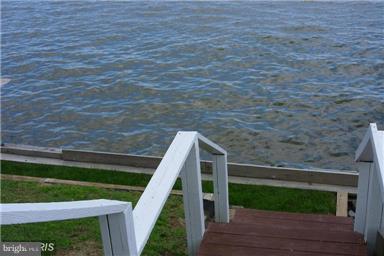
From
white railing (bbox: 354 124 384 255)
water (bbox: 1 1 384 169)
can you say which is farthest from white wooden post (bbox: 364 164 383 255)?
water (bbox: 1 1 384 169)

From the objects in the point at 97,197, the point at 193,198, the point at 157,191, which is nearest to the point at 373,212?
the point at 193,198

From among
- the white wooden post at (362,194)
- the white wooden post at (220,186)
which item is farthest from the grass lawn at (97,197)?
the white wooden post at (362,194)

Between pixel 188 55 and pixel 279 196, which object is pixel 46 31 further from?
pixel 279 196

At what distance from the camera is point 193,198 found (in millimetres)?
3941

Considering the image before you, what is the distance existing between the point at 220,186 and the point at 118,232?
2860 millimetres

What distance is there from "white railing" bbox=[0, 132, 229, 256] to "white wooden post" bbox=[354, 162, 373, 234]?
1226 mm

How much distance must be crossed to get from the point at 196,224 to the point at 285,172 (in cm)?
328

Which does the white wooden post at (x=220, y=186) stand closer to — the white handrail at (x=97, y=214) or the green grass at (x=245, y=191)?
the green grass at (x=245, y=191)

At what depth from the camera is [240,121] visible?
11.3 m

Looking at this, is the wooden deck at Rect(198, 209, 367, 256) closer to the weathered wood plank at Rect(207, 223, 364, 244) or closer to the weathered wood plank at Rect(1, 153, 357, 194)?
the weathered wood plank at Rect(207, 223, 364, 244)

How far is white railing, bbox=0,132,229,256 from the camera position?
1639 mm

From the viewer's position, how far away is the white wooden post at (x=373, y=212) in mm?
3758

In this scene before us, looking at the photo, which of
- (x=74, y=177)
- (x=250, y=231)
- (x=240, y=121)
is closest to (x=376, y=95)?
(x=240, y=121)

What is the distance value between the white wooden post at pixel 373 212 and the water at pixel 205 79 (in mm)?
5330
